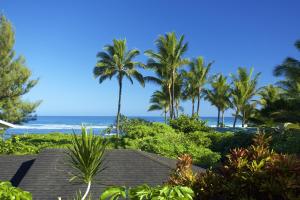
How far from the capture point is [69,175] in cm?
1173

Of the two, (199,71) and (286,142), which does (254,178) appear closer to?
(286,142)

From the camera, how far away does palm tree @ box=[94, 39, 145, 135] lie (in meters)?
42.3

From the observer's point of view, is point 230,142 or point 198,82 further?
point 198,82

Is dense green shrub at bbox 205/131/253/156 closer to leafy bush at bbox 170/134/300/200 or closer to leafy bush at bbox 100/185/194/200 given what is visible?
leafy bush at bbox 170/134/300/200

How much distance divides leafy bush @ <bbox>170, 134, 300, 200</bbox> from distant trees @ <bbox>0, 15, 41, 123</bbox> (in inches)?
1558

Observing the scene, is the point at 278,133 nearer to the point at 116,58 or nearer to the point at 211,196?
the point at 211,196

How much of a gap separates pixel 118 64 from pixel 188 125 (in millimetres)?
16736

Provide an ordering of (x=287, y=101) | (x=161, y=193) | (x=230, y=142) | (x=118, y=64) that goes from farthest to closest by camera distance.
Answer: (x=118, y=64), (x=287, y=101), (x=230, y=142), (x=161, y=193)

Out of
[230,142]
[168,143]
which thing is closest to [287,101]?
[230,142]

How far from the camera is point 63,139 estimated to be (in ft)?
83.9

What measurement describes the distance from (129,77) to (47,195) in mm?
32362

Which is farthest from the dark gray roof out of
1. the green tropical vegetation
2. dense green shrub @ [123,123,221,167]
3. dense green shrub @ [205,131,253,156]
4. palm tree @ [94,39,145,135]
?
palm tree @ [94,39,145,135]

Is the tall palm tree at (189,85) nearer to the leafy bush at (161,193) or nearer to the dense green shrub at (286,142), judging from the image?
the dense green shrub at (286,142)

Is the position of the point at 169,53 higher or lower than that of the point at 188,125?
higher
